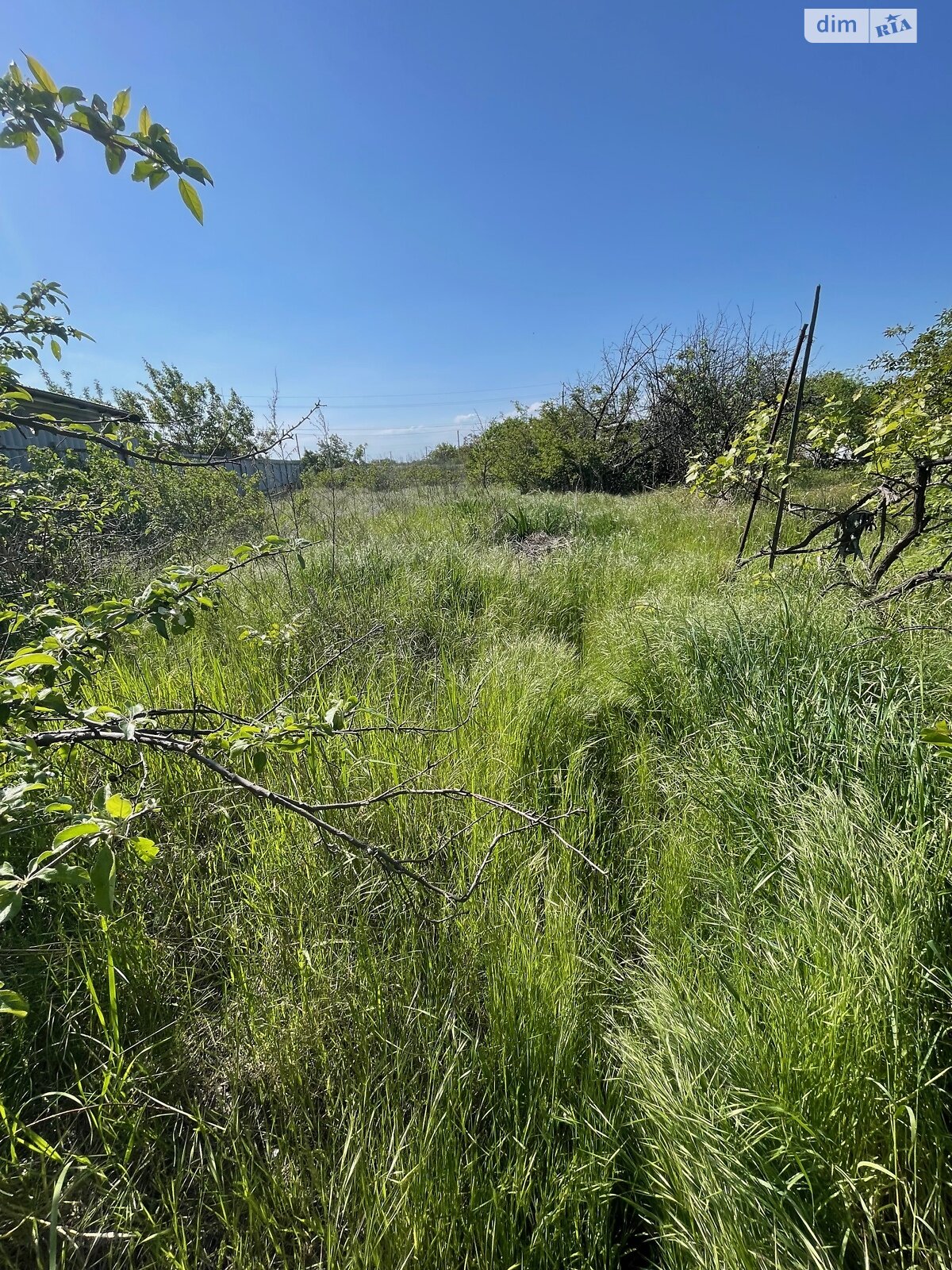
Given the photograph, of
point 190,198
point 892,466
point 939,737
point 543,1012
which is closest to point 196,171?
point 190,198

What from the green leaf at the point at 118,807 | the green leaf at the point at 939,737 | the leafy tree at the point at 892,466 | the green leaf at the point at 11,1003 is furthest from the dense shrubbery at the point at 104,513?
the leafy tree at the point at 892,466

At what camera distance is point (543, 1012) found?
114 centimetres

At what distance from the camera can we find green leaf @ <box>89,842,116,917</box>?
1.87 ft

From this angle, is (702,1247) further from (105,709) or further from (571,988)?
(105,709)

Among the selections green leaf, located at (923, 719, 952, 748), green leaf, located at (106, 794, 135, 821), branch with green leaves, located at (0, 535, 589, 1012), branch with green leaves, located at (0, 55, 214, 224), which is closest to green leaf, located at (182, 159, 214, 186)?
branch with green leaves, located at (0, 55, 214, 224)

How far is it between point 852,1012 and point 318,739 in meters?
1.58

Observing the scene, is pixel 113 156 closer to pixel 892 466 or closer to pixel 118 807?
pixel 118 807

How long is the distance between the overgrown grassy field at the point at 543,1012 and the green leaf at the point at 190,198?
1.51 m

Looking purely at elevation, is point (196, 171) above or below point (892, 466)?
above

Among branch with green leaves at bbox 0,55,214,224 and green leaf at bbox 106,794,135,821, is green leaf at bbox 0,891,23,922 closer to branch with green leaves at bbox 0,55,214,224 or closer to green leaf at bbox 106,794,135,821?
green leaf at bbox 106,794,135,821

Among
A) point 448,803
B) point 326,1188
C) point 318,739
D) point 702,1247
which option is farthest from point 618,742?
point 326,1188

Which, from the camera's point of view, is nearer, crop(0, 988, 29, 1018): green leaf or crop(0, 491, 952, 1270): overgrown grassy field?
crop(0, 988, 29, 1018): green leaf

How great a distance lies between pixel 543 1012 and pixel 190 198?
5.82 feet

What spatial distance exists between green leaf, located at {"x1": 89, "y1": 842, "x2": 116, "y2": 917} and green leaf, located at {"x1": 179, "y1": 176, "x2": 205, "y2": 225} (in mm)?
985
